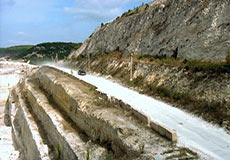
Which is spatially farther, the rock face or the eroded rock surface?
the rock face

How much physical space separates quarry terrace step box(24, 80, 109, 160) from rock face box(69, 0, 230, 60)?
14525 mm

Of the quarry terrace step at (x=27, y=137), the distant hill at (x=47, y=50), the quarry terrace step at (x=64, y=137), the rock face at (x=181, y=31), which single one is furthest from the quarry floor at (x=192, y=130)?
the distant hill at (x=47, y=50)

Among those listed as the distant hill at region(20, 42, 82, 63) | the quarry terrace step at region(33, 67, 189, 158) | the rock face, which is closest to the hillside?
the rock face

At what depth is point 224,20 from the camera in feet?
72.8

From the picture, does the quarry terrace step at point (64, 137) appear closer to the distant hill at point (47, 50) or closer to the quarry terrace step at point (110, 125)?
the quarry terrace step at point (110, 125)

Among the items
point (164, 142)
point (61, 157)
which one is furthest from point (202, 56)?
point (61, 157)

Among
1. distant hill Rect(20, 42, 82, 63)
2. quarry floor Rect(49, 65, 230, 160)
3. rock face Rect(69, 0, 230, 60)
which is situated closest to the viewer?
quarry floor Rect(49, 65, 230, 160)

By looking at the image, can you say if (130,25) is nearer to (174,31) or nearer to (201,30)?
(174,31)

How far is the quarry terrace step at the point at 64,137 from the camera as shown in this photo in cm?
1098

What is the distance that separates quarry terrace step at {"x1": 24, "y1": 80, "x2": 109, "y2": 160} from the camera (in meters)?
11.0

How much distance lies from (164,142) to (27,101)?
22.0m

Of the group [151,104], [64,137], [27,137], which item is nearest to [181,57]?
[151,104]

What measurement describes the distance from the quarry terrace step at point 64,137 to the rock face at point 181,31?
572 inches

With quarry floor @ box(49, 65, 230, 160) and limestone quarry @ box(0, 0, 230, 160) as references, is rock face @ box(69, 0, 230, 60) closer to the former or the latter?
limestone quarry @ box(0, 0, 230, 160)
